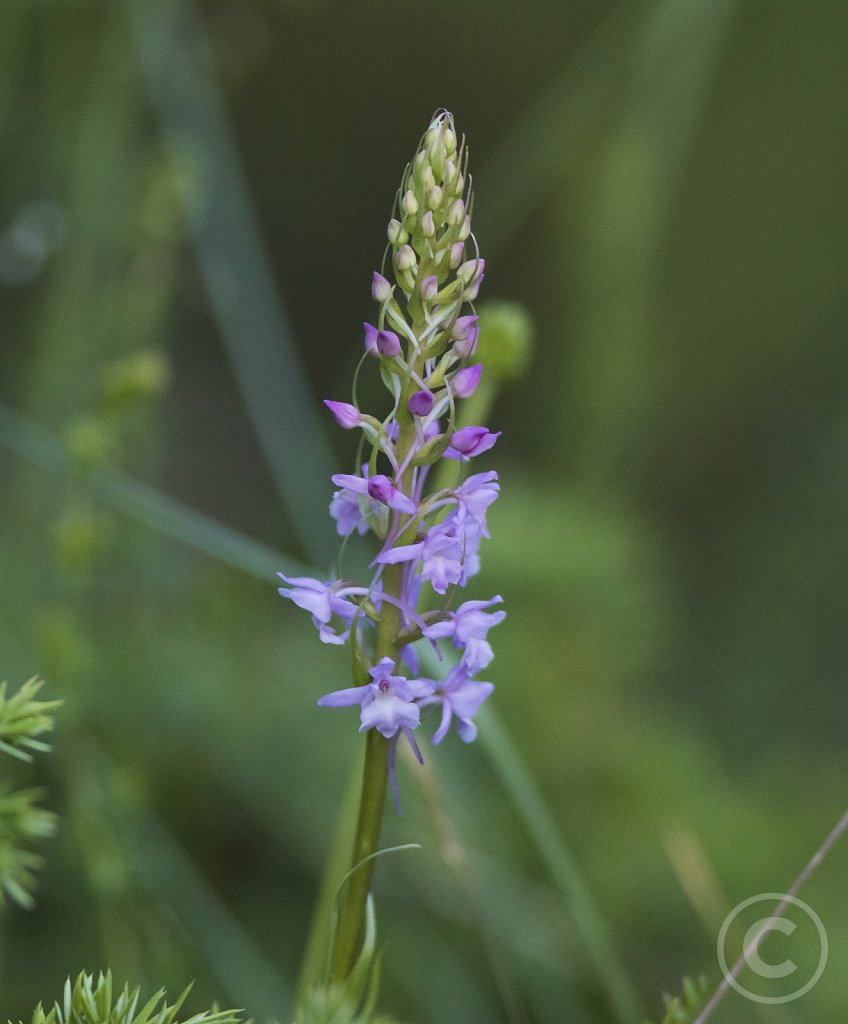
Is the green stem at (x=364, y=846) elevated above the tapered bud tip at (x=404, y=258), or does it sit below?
below

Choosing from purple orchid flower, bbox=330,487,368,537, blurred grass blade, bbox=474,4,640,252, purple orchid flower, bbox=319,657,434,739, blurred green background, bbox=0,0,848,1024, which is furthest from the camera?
blurred grass blade, bbox=474,4,640,252

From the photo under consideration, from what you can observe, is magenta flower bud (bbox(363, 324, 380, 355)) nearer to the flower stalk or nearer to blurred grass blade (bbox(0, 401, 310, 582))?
the flower stalk

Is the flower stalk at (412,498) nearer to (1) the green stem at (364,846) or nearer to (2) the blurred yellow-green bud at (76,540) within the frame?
(1) the green stem at (364,846)

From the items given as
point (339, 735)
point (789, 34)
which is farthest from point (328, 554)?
point (789, 34)

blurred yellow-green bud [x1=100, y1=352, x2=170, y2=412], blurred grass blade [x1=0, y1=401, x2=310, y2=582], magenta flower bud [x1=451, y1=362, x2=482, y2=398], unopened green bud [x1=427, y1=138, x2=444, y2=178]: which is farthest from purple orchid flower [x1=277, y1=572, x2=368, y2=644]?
blurred yellow-green bud [x1=100, y1=352, x2=170, y2=412]

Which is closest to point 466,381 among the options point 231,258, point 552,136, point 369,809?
point 369,809

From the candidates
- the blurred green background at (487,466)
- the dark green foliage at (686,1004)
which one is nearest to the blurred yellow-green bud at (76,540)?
the blurred green background at (487,466)

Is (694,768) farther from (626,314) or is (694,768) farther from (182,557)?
(182,557)

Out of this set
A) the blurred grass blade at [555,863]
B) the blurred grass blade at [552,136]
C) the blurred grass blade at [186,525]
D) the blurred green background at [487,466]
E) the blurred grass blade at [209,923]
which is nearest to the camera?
the blurred grass blade at [555,863]
